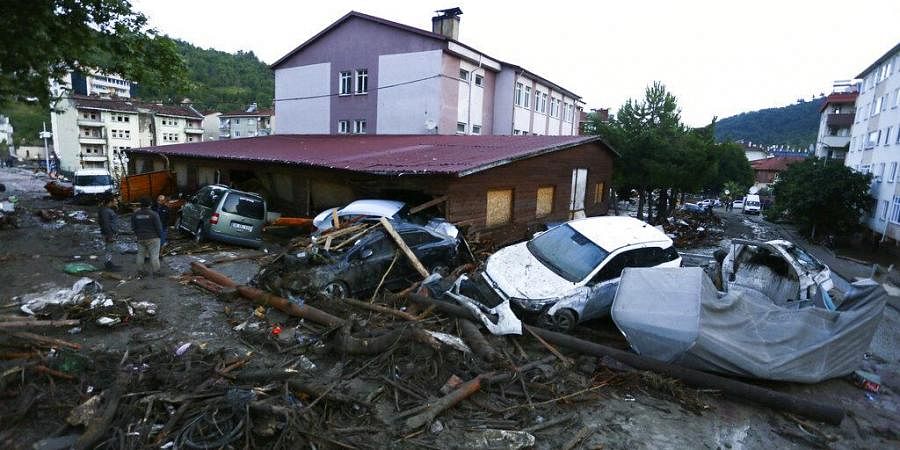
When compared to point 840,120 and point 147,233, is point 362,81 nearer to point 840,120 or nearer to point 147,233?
point 147,233

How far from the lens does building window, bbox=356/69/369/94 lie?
81.3 ft

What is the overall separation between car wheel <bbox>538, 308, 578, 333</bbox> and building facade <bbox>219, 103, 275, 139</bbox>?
60794 millimetres

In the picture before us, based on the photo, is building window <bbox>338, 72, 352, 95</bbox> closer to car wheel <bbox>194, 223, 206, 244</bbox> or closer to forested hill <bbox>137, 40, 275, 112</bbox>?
car wheel <bbox>194, 223, 206, 244</bbox>

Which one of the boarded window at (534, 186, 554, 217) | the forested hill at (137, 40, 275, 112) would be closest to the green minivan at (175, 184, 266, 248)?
the boarded window at (534, 186, 554, 217)

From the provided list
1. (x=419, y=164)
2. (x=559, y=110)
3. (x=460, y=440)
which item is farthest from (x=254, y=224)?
(x=559, y=110)

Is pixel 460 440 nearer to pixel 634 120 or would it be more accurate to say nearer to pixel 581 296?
pixel 581 296

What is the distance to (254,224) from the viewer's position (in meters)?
13.0

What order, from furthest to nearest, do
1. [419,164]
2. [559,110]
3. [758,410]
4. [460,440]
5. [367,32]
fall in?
[559,110] < [367,32] < [419,164] < [758,410] < [460,440]

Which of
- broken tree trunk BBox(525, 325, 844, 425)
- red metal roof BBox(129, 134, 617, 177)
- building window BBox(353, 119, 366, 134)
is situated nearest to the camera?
broken tree trunk BBox(525, 325, 844, 425)

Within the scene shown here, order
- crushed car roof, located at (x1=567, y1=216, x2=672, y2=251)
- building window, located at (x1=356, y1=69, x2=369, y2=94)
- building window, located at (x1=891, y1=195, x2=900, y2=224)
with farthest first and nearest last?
building window, located at (x1=356, y1=69, x2=369, y2=94) < building window, located at (x1=891, y1=195, x2=900, y2=224) < crushed car roof, located at (x1=567, y1=216, x2=672, y2=251)

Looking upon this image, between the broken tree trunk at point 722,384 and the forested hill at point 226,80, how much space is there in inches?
2838

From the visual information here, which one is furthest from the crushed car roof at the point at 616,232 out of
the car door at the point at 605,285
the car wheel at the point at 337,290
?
the car wheel at the point at 337,290

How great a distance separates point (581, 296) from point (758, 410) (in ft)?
9.55

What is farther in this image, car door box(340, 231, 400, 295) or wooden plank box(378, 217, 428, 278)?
wooden plank box(378, 217, 428, 278)
